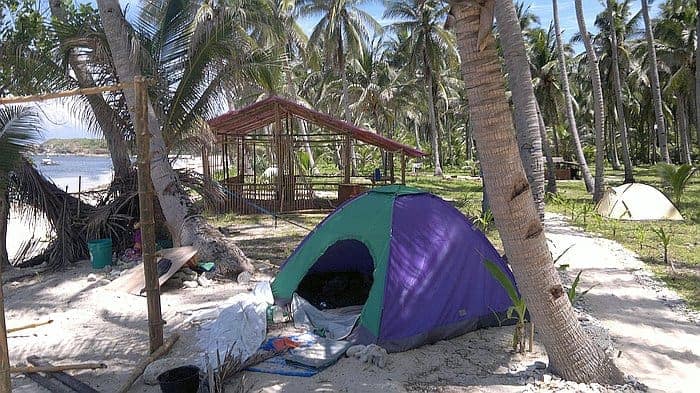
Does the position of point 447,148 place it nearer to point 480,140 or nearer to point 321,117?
point 321,117

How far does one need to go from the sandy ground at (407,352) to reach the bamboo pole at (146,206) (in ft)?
1.48

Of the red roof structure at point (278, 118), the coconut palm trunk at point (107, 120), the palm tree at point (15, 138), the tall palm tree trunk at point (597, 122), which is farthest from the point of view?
the tall palm tree trunk at point (597, 122)

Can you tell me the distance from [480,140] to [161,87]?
6902 mm

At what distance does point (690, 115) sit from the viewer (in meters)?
37.9

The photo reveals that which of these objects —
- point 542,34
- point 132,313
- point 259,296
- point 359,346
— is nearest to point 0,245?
point 132,313

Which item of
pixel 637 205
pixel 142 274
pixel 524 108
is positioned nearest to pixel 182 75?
pixel 142 274

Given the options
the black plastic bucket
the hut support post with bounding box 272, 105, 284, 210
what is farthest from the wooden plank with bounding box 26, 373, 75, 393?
the hut support post with bounding box 272, 105, 284, 210

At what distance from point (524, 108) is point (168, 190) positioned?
5.50 m

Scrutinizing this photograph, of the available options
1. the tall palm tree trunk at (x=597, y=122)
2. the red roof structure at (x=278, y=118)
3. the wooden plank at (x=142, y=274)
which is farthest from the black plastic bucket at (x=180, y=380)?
the tall palm tree trunk at (x=597, y=122)

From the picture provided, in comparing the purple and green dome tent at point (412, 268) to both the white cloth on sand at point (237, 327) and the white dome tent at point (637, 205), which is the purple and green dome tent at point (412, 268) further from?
the white dome tent at point (637, 205)

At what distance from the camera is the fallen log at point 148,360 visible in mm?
4246

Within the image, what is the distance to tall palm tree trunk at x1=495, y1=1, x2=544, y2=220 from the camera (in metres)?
6.47

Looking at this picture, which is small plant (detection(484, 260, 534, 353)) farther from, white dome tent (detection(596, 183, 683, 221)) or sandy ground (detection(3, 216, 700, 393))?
white dome tent (detection(596, 183, 683, 221))

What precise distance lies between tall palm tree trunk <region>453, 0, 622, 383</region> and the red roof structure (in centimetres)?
1024
